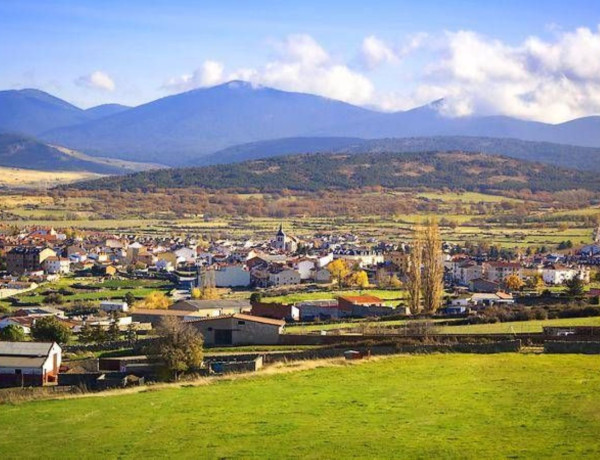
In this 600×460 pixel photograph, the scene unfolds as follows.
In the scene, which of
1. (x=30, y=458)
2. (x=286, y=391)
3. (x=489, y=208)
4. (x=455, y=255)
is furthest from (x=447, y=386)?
(x=489, y=208)

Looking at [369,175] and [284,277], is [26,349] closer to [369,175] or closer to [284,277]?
[284,277]

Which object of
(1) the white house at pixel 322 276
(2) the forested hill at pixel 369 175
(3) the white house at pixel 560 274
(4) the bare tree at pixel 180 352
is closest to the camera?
(4) the bare tree at pixel 180 352

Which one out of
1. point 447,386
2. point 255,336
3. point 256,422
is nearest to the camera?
point 256,422

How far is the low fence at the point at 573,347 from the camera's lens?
24031mm

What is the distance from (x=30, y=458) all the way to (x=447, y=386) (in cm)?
815

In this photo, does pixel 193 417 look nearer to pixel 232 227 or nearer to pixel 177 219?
pixel 232 227

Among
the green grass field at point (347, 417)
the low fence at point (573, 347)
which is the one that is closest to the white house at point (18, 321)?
the green grass field at point (347, 417)

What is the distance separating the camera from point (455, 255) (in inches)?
2921

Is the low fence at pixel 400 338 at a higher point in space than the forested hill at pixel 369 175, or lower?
lower

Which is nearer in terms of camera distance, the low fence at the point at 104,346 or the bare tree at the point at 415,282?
the low fence at the point at 104,346

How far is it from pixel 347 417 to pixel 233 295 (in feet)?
127

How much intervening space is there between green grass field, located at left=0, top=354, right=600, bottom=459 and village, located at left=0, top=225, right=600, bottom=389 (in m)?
3.84

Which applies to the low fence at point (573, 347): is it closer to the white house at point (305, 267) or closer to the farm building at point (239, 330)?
the farm building at point (239, 330)

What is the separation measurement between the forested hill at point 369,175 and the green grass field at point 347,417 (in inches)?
5581
